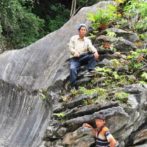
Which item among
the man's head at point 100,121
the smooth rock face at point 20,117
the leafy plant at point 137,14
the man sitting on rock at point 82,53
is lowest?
the smooth rock face at point 20,117

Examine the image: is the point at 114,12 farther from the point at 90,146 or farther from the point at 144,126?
the point at 90,146

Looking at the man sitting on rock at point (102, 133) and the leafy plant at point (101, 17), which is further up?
the leafy plant at point (101, 17)

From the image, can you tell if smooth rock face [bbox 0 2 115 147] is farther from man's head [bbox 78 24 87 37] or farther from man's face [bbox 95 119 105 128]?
man's face [bbox 95 119 105 128]

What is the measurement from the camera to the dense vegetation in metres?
22.1

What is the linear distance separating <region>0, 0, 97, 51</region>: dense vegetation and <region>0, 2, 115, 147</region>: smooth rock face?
5.93 meters

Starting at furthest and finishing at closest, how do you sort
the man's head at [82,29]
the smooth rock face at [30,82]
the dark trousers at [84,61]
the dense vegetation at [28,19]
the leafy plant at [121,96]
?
the dense vegetation at [28,19]
the smooth rock face at [30,82]
the dark trousers at [84,61]
the man's head at [82,29]
the leafy plant at [121,96]

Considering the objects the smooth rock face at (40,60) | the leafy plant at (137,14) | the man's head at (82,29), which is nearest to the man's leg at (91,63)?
the man's head at (82,29)

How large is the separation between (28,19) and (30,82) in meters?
11.2

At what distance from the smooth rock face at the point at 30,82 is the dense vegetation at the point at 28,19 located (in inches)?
233

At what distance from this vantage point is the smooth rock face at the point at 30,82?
1285cm

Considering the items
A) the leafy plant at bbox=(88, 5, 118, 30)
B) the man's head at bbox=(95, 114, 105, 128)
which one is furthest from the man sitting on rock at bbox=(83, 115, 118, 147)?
the leafy plant at bbox=(88, 5, 118, 30)

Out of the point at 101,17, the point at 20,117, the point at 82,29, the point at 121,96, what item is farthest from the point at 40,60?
the point at 121,96

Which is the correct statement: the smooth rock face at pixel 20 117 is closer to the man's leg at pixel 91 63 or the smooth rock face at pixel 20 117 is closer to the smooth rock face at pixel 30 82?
the smooth rock face at pixel 30 82

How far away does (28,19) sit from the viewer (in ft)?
81.9
